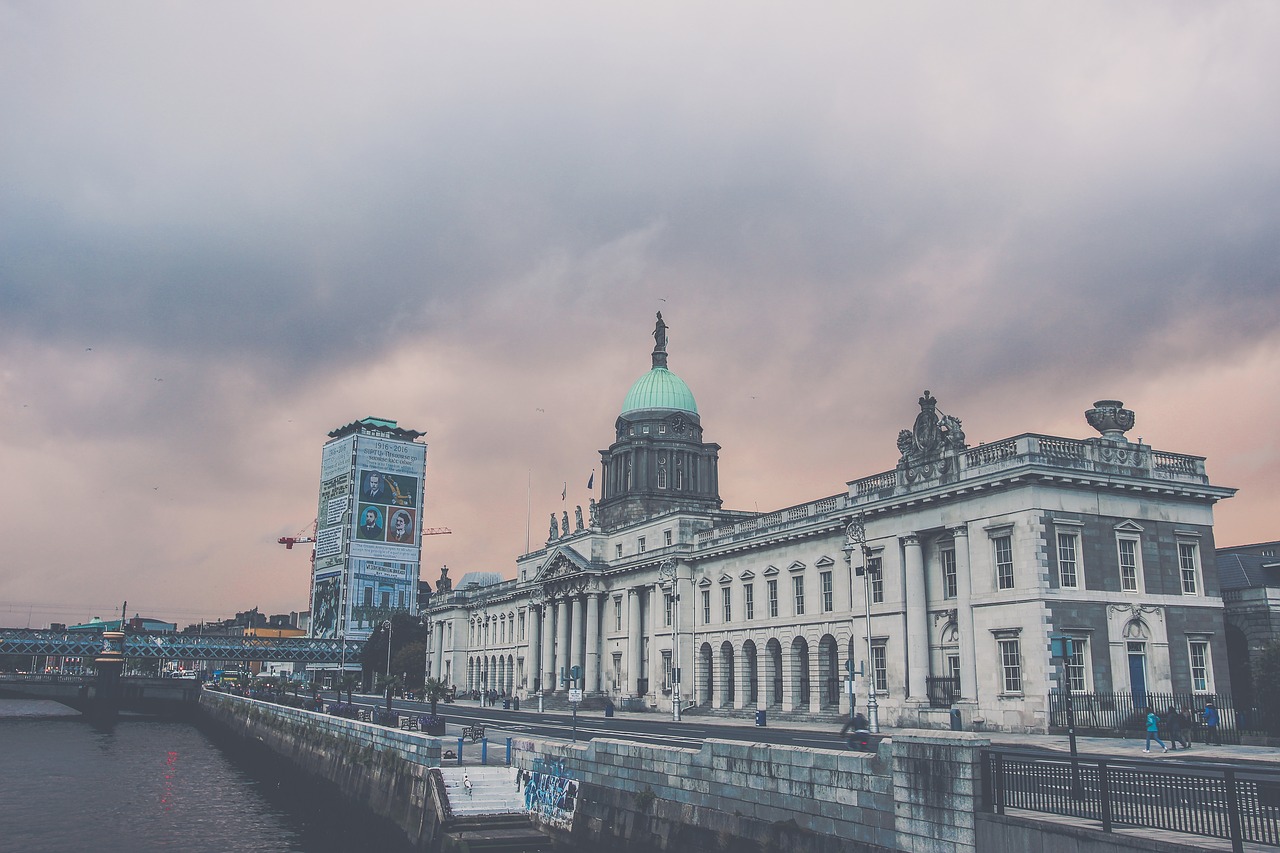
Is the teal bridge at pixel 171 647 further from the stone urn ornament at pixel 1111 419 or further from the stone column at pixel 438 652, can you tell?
the stone urn ornament at pixel 1111 419

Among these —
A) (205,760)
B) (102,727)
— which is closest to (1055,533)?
(205,760)

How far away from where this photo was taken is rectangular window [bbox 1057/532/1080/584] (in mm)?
45594

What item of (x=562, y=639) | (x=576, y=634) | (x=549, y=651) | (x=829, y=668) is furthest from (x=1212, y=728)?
(x=549, y=651)

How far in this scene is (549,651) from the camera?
325ft

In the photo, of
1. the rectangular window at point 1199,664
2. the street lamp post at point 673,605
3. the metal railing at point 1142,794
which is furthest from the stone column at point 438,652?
the metal railing at point 1142,794

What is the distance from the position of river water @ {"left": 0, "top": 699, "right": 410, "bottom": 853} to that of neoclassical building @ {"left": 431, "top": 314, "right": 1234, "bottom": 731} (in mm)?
26075

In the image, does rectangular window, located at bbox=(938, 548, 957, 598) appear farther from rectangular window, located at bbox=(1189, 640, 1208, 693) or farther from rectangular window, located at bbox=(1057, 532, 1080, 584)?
rectangular window, located at bbox=(1189, 640, 1208, 693)

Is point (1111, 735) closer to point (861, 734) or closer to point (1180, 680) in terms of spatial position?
point (1180, 680)

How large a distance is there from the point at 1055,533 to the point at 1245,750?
1338 cm

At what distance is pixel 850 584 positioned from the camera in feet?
195

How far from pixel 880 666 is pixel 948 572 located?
726 centimetres

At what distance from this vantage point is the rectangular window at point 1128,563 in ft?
154

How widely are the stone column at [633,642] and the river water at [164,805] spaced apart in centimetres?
2949

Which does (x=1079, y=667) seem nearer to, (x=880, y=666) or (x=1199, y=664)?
(x=1199, y=664)
